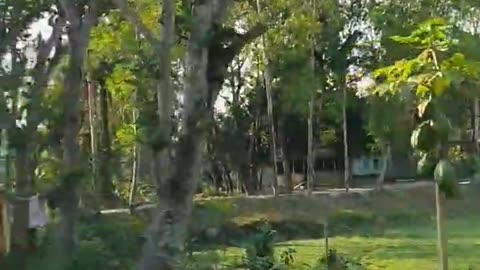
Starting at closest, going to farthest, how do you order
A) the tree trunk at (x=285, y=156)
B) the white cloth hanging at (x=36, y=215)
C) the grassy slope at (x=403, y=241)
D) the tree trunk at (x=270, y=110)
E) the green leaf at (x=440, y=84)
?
the green leaf at (x=440, y=84), the white cloth hanging at (x=36, y=215), the grassy slope at (x=403, y=241), the tree trunk at (x=270, y=110), the tree trunk at (x=285, y=156)

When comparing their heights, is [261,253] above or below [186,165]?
below

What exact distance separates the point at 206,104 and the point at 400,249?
8.79 metres

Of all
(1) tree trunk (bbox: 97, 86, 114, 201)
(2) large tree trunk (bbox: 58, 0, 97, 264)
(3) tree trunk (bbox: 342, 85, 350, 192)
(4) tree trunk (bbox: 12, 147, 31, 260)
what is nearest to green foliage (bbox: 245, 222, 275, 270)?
(2) large tree trunk (bbox: 58, 0, 97, 264)

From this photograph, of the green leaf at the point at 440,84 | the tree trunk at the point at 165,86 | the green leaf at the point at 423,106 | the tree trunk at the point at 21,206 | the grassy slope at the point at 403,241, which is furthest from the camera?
the grassy slope at the point at 403,241

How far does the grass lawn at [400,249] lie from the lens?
1374 cm

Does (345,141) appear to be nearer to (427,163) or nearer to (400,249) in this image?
(400,249)

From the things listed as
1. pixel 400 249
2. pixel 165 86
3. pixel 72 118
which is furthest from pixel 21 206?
pixel 400 249

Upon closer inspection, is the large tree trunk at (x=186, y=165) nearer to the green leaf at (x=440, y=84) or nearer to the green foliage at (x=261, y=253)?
the green foliage at (x=261, y=253)

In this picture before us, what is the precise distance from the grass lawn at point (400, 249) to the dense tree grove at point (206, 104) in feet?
4.54

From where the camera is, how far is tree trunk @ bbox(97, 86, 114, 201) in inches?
815

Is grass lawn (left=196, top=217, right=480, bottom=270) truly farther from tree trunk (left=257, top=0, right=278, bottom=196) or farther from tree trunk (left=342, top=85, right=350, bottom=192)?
tree trunk (left=342, top=85, right=350, bottom=192)

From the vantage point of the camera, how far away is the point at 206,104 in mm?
8414

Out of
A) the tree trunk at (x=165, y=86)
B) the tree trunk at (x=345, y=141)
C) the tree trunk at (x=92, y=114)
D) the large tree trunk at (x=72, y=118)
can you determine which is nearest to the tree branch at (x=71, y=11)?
the large tree trunk at (x=72, y=118)

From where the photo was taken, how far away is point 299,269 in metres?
12.0
